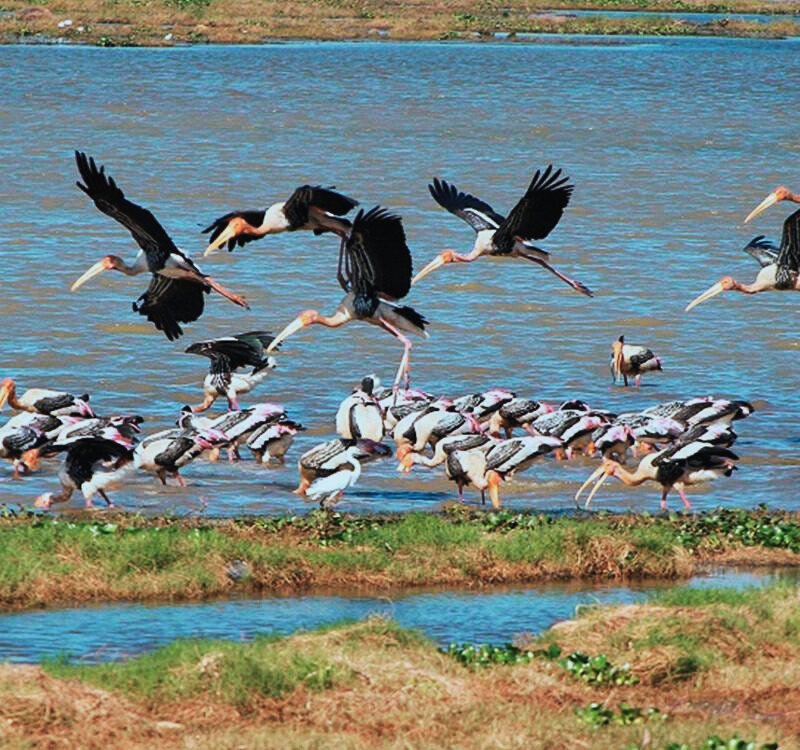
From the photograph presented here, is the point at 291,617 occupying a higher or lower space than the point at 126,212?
lower

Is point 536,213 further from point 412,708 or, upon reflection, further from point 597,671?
point 412,708

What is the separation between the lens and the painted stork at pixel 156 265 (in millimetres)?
14336

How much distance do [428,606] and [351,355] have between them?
29.4 ft

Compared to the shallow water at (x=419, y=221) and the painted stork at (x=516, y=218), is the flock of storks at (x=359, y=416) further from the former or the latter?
the shallow water at (x=419, y=221)

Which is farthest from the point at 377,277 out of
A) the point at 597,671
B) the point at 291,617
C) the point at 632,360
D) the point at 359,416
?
the point at 597,671

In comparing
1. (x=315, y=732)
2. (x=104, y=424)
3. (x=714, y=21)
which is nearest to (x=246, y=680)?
(x=315, y=732)

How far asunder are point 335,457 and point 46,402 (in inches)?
116

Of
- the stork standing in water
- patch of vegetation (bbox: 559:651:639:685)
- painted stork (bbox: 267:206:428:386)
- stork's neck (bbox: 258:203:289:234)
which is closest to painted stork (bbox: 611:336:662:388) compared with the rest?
the stork standing in water

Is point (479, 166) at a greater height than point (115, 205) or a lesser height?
lesser

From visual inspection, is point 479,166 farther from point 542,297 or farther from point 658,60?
point 658,60

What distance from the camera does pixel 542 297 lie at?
22.9 metres

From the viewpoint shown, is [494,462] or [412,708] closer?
[412,708]

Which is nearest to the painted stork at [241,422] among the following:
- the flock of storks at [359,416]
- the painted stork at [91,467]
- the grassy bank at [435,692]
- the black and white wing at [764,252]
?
the flock of storks at [359,416]

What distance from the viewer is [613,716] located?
8547 millimetres
